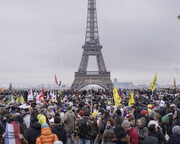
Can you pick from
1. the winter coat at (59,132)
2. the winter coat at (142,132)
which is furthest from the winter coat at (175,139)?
the winter coat at (59,132)

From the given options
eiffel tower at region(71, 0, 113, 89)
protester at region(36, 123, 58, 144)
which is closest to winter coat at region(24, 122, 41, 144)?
protester at region(36, 123, 58, 144)

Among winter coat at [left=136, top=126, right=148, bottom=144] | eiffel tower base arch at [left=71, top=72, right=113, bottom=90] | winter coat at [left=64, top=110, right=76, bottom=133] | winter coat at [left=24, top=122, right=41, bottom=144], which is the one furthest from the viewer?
eiffel tower base arch at [left=71, top=72, right=113, bottom=90]

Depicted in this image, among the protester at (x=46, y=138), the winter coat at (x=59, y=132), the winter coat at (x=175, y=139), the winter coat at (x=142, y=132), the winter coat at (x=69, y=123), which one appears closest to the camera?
the protester at (x=46, y=138)

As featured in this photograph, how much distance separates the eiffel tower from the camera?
2997 inches

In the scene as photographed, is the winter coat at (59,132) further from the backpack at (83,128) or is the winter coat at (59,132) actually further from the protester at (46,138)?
the protester at (46,138)

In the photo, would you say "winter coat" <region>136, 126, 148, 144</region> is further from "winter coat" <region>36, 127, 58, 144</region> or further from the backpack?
"winter coat" <region>36, 127, 58, 144</region>

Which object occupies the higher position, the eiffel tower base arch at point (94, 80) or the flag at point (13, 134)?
the eiffel tower base arch at point (94, 80)

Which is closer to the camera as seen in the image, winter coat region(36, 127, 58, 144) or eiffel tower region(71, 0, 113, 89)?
winter coat region(36, 127, 58, 144)

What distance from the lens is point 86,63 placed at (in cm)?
7850

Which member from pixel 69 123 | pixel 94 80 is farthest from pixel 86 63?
pixel 69 123

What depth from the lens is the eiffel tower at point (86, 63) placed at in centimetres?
7612

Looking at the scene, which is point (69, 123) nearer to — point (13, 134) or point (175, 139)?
point (13, 134)

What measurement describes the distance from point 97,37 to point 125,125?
75987 mm

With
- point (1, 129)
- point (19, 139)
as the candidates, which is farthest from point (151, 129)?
point (1, 129)
